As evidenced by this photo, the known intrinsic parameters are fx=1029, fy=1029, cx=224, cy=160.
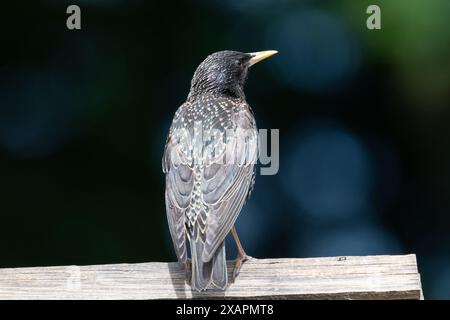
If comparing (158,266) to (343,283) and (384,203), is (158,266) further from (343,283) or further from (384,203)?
(384,203)

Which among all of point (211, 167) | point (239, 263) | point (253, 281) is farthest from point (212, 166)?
point (253, 281)

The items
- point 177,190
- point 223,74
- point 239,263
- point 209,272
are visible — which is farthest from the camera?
point 223,74

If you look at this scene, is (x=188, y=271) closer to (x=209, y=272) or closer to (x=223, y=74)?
(x=209, y=272)

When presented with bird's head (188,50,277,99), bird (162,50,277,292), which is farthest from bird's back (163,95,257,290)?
bird's head (188,50,277,99)

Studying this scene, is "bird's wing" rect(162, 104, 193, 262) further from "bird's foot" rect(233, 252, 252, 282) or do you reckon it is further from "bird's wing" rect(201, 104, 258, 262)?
"bird's foot" rect(233, 252, 252, 282)

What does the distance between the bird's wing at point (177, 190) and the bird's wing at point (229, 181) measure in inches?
2.6

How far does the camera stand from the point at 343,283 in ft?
10.6

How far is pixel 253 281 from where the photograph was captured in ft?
10.9

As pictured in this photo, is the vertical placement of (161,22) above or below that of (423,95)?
above

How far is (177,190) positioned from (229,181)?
0.20 m

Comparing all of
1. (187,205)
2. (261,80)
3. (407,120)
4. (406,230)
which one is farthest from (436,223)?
(187,205)

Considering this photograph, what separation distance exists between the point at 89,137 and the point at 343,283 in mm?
2349

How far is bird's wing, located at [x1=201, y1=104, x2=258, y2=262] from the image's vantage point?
11.6 feet

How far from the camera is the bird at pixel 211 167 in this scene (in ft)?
11.2
